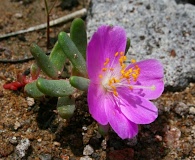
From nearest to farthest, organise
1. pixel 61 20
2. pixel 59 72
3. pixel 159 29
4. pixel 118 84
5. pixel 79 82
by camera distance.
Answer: pixel 79 82 < pixel 118 84 < pixel 59 72 < pixel 159 29 < pixel 61 20

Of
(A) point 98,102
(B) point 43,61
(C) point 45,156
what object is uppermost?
(B) point 43,61

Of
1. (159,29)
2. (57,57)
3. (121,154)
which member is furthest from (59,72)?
(159,29)

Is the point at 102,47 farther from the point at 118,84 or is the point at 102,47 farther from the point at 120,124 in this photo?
the point at 120,124

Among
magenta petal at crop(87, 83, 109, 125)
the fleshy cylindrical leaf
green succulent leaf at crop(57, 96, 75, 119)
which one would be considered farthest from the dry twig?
magenta petal at crop(87, 83, 109, 125)

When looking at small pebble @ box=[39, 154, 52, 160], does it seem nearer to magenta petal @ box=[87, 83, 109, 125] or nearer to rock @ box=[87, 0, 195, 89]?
magenta petal @ box=[87, 83, 109, 125]

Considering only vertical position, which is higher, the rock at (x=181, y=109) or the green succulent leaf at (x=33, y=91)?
the green succulent leaf at (x=33, y=91)

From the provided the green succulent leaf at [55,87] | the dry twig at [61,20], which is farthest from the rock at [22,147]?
the dry twig at [61,20]

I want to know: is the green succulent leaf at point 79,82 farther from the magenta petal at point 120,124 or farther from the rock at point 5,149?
the rock at point 5,149

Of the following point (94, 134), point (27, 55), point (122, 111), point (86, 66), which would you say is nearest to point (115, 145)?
point (94, 134)
